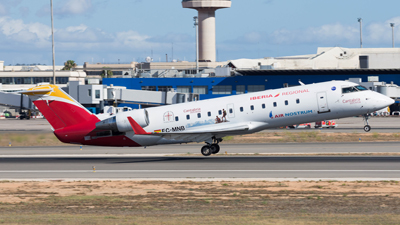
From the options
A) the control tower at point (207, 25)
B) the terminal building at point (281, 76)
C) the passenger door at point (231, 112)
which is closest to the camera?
the passenger door at point (231, 112)

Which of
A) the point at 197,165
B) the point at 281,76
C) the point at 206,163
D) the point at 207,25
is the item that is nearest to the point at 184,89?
the point at 281,76

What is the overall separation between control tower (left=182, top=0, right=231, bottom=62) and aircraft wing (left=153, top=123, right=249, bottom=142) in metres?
126

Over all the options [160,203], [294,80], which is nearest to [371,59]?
[294,80]

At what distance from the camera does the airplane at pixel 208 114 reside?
33.2 meters

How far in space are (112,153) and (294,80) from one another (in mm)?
71932

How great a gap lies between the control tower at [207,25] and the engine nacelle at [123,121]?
125308mm

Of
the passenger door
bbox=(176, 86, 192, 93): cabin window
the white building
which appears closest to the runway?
the passenger door

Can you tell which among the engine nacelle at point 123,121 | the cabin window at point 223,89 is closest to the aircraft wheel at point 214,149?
the engine nacelle at point 123,121

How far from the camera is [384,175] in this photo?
2636 cm

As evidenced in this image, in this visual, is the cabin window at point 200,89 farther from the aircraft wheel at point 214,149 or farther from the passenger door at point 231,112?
the passenger door at point 231,112

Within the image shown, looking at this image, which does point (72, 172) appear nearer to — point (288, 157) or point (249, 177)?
point (249, 177)

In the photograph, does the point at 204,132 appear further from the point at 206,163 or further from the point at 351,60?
the point at 351,60

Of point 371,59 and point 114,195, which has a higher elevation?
point 371,59

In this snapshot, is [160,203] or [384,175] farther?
[384,175]
